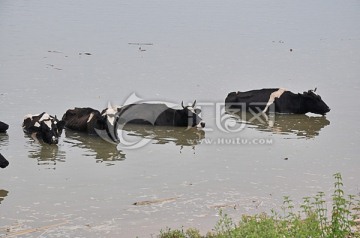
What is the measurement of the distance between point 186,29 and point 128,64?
11.3 metres

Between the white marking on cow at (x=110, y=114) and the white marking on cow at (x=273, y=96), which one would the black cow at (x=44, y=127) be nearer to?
the white marking on cow at (x=110, y=114)

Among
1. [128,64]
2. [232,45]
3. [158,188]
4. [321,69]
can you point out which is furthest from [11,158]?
[232,45]

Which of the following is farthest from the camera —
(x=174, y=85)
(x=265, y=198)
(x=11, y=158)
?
(x=174, y=85)

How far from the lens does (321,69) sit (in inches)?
1066

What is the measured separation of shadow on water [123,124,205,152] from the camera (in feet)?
55.4

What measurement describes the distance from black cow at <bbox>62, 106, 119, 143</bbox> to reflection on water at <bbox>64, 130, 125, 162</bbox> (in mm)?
129

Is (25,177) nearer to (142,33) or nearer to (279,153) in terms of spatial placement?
(279,153)

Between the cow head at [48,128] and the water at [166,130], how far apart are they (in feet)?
0.67

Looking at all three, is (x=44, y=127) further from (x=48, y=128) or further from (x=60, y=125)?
(x=60, y=125)

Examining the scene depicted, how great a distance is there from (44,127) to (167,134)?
2705 millimetres

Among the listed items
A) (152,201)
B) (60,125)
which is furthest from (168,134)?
(152,201)

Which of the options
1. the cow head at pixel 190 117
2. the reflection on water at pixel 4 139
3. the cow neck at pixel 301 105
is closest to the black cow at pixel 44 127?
the reflection on water at pixel 4 139

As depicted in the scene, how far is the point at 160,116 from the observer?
60.1ft

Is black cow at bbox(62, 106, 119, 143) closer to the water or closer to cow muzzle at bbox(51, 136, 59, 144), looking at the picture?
the water
